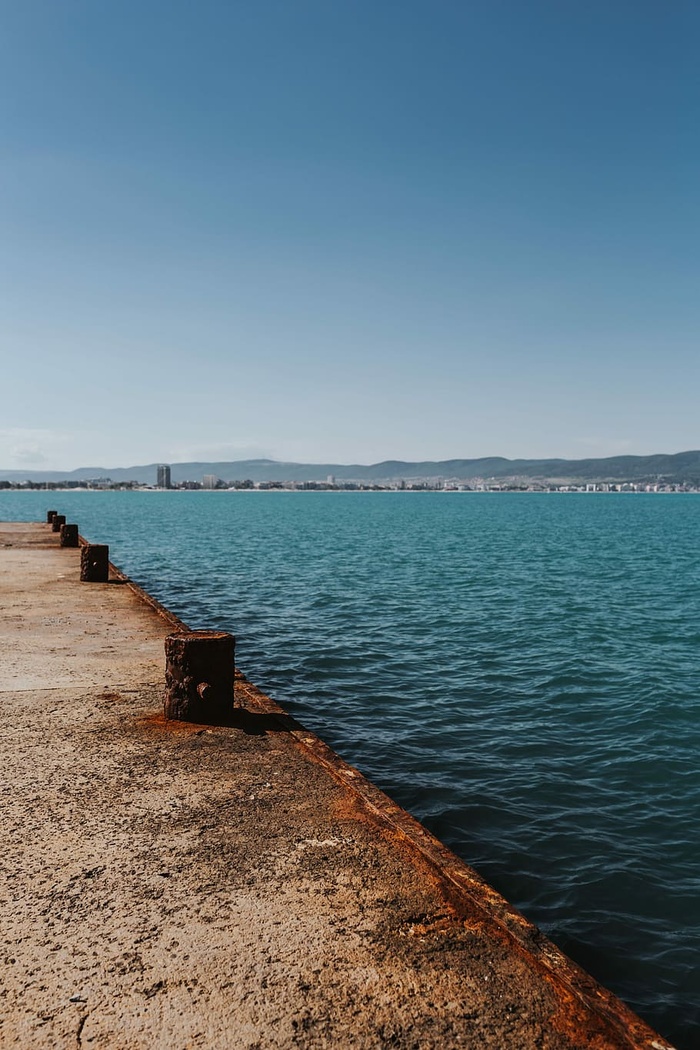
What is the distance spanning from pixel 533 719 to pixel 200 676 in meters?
6.32

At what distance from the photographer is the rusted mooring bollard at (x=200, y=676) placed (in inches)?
265

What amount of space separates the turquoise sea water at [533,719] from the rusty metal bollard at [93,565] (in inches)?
111

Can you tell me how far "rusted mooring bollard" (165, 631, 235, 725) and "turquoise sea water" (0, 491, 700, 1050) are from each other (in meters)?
2.58

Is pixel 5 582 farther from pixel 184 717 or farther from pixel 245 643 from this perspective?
pixel 184 717

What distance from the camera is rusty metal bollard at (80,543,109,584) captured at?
676 inches

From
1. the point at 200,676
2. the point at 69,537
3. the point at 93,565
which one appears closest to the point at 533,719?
the point at 200,676

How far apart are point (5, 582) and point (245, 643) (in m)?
5.45

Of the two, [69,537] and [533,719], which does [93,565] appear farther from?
[533,719]

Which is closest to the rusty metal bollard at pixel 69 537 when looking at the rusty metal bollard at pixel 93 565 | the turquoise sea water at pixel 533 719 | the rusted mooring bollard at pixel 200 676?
the turquoise sea water at pixel 533 719

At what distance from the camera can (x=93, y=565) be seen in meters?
17.2

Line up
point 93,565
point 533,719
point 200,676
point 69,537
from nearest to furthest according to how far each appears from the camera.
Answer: point 200,676, point 533,719, point 93,565, point 69,537

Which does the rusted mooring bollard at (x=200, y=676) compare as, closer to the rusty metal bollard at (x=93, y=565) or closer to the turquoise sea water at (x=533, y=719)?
the turquoise sea water at (x=533, y=719)

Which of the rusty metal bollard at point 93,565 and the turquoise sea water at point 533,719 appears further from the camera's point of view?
the rusty metal bollard at point 93,565

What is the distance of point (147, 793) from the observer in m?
5.42
